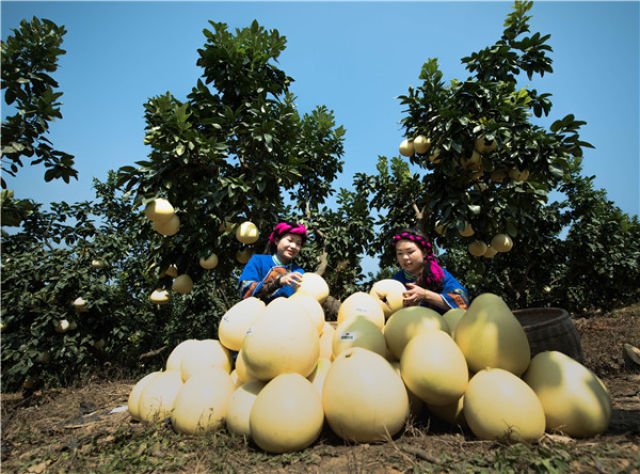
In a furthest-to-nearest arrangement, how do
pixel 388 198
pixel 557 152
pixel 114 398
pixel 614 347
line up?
pixel 388 198 → pixel 614 347 → pixel 114 398 → pixel 557 152

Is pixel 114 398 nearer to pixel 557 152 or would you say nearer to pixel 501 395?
pixel 501 395

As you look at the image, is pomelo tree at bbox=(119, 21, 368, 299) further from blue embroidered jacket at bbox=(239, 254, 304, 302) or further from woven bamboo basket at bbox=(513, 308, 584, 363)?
woven bamboo basket at bbox=(513, 308, 584, 363)

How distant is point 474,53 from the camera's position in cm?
381

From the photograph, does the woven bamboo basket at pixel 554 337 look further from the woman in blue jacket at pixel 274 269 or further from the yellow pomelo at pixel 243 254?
the yellow pomelo at pixel 243 254

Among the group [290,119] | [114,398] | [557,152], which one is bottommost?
[114,398]

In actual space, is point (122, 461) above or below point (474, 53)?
below

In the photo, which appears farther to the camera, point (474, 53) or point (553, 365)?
point (474, 53)

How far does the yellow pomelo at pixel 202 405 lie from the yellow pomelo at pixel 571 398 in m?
1.75

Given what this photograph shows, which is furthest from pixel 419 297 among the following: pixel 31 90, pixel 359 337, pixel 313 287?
pixel 31 90

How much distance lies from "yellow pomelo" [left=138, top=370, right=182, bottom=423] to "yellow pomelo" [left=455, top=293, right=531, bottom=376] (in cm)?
194

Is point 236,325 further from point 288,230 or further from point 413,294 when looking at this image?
point 413,294

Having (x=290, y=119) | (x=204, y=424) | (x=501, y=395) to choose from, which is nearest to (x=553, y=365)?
(x=501, y=395)

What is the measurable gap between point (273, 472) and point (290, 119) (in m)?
3.14

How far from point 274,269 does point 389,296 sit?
106cm
